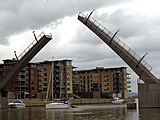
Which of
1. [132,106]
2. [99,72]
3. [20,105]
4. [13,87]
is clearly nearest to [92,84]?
[99,72]

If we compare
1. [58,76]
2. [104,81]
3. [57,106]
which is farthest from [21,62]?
[104,81]

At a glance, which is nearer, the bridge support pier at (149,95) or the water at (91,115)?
the water at (91,115)

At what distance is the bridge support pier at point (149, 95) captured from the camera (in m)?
44.2

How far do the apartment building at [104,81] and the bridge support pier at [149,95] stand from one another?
11007 cm

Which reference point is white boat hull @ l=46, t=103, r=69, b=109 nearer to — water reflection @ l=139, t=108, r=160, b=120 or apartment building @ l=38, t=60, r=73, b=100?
water reflection @ l=139, t=108, r=160, b=120

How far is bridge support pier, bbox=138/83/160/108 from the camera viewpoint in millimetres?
44250

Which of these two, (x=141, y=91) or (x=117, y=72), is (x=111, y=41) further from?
(x=117, y=72)

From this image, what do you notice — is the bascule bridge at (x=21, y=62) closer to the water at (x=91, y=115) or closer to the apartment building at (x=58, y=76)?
the water at (x=91, y=115)

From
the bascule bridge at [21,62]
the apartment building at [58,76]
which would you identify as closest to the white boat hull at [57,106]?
the bascule bridge at [21,62]

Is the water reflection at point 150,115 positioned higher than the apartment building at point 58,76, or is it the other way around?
the apartment building at point 58,76

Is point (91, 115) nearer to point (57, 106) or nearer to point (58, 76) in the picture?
point (57, 106)

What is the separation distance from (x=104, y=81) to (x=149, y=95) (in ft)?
388

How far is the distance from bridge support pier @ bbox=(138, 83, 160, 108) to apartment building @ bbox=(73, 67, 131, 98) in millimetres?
110070

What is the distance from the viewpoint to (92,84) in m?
162
